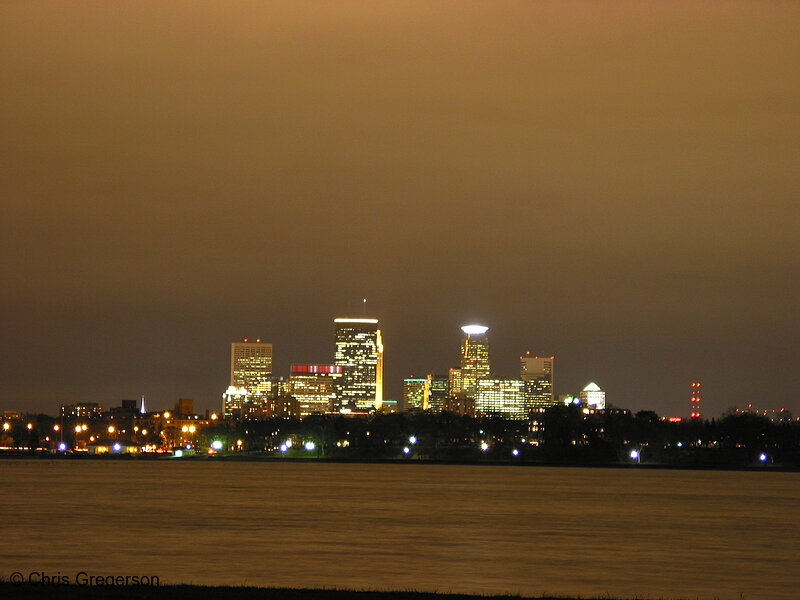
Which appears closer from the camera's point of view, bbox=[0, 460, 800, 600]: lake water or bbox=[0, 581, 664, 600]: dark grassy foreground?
bbox=[0, 581, 664, 600]: dark grassy foreground

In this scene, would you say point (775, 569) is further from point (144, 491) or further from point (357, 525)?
point (144, 491)

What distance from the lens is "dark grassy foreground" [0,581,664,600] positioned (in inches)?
1056

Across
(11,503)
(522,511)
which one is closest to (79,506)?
(11,503)

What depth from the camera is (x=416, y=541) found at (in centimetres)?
5347

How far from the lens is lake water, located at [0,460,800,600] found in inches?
1522

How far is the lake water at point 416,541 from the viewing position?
1522 inches

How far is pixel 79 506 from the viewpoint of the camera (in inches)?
2879

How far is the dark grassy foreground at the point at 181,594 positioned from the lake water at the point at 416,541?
23.0ft

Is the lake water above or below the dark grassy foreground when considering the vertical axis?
below

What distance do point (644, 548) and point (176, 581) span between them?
23.8 m

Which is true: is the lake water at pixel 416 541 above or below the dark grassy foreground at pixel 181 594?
below

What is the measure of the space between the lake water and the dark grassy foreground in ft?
23.0

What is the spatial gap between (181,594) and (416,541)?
87.7 feet

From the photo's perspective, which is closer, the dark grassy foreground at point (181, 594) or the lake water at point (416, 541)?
the dark grassy foreground at point (181, 594)
